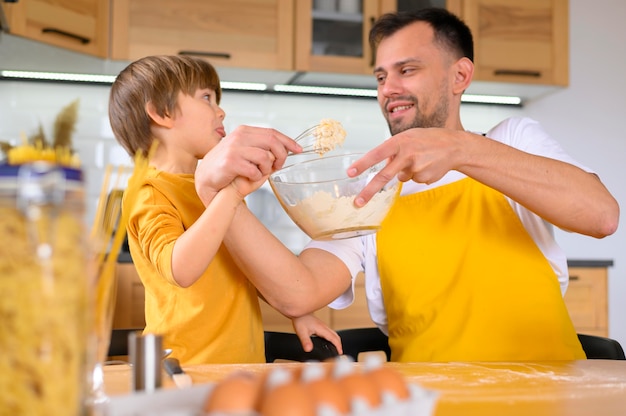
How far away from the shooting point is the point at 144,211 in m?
1.40

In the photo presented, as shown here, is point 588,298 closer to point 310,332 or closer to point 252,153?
point 310,332

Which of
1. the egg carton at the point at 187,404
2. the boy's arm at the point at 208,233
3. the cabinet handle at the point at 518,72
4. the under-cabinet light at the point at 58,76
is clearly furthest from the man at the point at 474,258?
the under-cabinet light at the point at 58,76

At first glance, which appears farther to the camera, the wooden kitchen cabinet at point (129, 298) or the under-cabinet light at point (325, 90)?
the under-cabinet light at point (325, 90)

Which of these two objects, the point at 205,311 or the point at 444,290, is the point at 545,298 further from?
→ the point at 205,311

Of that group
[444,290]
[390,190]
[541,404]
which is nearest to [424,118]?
[444,290]

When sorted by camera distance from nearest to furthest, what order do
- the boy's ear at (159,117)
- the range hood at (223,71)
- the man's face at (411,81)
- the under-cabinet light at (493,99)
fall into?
1. the boy's ear at (159,117)
2. the man's face at (411,81)
3. the range hood at (223,71)
4. the under-cabinet light at (493,99)

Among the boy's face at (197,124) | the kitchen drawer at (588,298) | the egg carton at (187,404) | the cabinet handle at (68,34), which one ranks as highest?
the cabinet handle at (68,34)

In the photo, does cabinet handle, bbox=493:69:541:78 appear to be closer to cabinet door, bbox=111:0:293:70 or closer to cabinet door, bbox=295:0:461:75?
cabinet door, bbox=295:0:461:75

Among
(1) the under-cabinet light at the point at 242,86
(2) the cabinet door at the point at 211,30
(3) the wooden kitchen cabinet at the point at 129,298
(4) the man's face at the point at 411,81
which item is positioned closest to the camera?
(4) the man's face at the point at 411,81

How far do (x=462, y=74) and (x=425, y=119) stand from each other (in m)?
0.21

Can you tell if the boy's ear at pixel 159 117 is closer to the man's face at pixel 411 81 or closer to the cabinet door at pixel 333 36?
the man's face at pixel 411 81

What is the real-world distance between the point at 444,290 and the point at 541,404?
2.49ft

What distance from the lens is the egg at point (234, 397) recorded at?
44 cm

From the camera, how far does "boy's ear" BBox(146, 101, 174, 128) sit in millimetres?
1611
